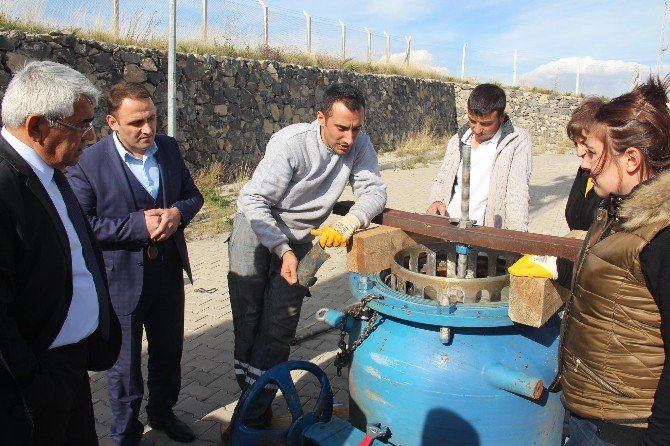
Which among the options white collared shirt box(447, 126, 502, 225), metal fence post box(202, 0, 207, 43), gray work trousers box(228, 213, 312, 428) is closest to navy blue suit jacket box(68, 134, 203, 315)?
gray work trousers box(228, 213, 312, 428)

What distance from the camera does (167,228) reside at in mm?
2967

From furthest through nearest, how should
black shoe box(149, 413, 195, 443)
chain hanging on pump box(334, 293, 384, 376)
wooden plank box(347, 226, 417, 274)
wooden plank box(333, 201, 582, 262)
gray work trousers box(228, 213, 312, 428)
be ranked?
black shoe box(149, 413, 195, 443) < gray work trousers box(228, 213, 312, 428) < wooden plank box(347, 226, 417, 274) < chain hanging on pump box(334, 293, 384, 376) < wooden plank box(333, 201, 582, 262)

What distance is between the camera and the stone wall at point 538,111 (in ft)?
78.5

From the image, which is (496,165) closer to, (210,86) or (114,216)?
(114,216)

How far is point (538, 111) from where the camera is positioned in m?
24.6

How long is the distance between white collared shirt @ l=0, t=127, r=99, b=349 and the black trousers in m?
0.05

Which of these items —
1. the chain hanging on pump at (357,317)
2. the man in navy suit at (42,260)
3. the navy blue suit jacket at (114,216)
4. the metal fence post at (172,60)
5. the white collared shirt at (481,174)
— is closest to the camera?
the man in navy suit at (42,260)

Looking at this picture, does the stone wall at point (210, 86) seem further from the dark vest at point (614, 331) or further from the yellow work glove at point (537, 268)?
the dark vest at point (614, 331)

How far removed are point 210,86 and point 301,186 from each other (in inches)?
349

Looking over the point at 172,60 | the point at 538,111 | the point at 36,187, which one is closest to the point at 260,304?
the point at 36,187

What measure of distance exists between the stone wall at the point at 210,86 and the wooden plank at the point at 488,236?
22.0 ft

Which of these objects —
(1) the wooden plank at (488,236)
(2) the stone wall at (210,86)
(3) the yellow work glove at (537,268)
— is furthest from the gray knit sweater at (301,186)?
(2) the stone wall at (210,86)

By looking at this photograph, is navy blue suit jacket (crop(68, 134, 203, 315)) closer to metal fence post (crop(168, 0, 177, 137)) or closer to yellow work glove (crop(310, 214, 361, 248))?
yellow work glove (crop(310, 214, 361, 248))

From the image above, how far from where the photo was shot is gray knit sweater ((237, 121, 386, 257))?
9.70 ft
